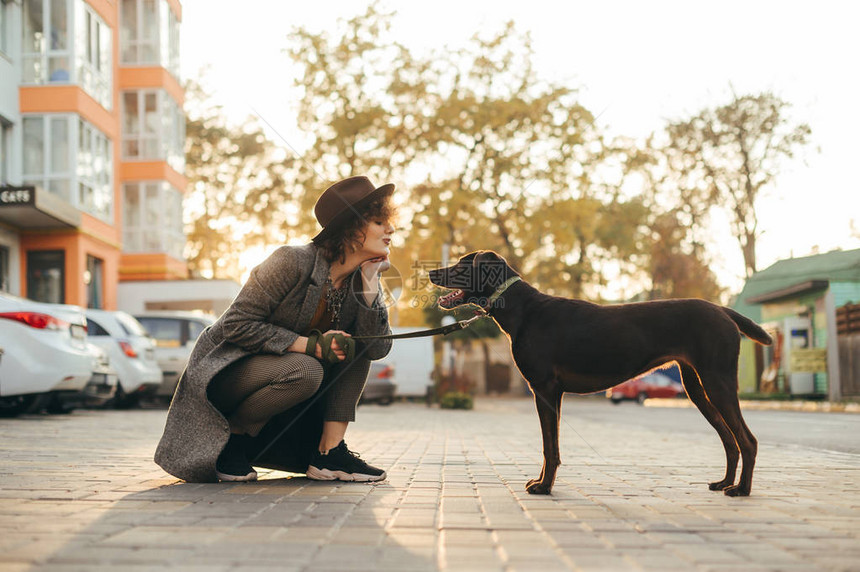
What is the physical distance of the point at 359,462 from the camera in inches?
210

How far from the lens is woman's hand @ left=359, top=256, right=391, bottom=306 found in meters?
5.38

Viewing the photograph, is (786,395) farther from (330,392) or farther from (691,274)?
(330,392)

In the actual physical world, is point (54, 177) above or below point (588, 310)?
above

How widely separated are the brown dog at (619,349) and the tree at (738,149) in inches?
1378

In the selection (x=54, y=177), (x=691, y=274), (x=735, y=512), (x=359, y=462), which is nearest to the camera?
(x=735, y=512)

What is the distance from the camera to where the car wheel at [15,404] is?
1209 cm

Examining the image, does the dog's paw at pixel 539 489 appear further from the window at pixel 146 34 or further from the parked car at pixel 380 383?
the window at pixel 146 34

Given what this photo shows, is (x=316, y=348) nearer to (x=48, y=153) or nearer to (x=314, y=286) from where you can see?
(x=314, y=286)

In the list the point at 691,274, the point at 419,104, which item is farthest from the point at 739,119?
the point at 419,104

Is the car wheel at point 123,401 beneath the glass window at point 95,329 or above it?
beneath

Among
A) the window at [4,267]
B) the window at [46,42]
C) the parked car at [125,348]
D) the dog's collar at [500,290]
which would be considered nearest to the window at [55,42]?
the window at [46,42]

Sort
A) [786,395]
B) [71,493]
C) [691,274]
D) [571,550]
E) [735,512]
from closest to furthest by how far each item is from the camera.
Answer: [571,550], [735,512], [71,493], [786,395], [691,274]

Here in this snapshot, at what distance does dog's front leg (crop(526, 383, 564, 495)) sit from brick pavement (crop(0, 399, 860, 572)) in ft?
0.31

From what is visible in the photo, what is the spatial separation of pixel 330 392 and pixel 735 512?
90.8 inches
